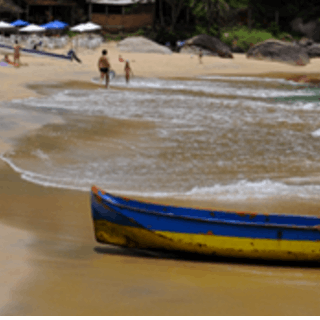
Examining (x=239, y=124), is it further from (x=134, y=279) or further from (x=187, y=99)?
(x=134, y=279)

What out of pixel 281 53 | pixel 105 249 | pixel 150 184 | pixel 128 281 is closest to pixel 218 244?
pixel 128 281

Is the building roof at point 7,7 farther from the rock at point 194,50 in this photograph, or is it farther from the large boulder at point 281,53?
the large boulder at point 281,53

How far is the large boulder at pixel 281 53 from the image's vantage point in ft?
142

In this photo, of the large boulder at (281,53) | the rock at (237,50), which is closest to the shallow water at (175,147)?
the large boulder at (281,53)

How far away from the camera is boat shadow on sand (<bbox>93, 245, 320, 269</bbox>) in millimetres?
6062

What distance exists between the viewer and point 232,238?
5.82 meters

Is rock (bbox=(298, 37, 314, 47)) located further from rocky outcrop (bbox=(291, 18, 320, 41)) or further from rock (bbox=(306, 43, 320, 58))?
rocky outcrop (bbox=(291, 18, 320, 41))

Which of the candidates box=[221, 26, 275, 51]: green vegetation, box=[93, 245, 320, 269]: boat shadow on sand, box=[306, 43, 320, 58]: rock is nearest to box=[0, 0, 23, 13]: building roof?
box=[221, 26, 275, 51]: green vegetation

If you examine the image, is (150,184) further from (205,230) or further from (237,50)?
(237,50)

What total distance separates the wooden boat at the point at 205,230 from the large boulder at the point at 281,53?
39.4m

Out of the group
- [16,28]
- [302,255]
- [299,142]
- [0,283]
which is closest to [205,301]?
[302,255]

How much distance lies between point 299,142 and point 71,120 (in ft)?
21.7

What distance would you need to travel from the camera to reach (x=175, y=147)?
42.3 feet

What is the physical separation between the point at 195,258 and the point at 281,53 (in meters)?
40.1
